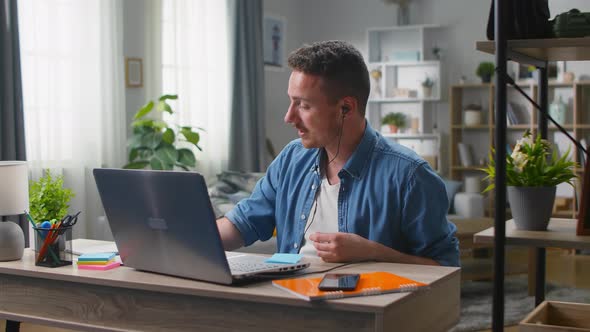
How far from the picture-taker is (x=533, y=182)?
2180mm

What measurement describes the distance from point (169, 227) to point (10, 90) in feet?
10.4

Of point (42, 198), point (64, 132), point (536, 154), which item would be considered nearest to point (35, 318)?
point (42, 198)

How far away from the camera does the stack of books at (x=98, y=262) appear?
1.99 meters

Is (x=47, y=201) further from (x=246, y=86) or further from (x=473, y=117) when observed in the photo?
(x=473, y=117)

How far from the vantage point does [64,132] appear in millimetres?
5227

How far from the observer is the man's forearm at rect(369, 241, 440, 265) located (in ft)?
6.62

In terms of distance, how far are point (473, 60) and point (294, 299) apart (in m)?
6.45

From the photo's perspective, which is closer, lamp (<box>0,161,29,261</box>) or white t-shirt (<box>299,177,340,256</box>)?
lamp (<box>0,161,29,261</box>)

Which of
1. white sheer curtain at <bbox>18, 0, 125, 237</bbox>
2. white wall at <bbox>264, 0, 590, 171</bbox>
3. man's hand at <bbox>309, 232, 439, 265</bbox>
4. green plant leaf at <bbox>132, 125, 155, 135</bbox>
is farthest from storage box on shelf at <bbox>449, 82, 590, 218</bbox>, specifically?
man's hand at <bbox>309, 232, 439, 265</bbox>

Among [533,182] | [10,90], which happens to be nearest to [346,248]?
[533,182]

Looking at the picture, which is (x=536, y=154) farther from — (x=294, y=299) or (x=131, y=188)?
(x=131, y=188)

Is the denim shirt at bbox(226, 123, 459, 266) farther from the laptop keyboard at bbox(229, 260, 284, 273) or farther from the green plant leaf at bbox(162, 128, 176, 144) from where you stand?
the green plant leaf at bbox(162, 128, 176, 144)

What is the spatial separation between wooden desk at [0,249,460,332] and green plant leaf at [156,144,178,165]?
3365 millimetres

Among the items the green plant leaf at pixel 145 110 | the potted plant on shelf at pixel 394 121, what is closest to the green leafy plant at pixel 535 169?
the green plant leaf at pixel 145 110
